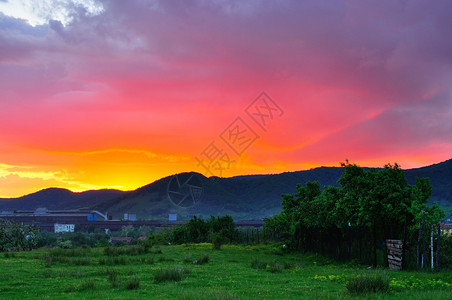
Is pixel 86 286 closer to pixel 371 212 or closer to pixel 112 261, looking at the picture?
pixel 112 261

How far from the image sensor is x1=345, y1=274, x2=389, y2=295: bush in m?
16.3

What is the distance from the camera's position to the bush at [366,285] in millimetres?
16344

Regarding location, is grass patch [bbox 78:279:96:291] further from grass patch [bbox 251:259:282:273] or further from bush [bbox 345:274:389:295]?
grass patch [bbox 251:259:282:273]

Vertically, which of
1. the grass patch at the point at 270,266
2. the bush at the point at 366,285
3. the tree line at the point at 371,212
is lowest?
the grass patch at the point at 270,266

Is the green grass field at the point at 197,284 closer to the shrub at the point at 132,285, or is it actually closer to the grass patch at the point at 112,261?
the shrub at the point at 132,285

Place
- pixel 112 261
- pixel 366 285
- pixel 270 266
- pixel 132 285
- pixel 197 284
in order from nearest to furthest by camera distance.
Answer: pixel 366 285 < pixel 132 285 < pixel 197 284 < pixel 270 266 < pixel 112 261

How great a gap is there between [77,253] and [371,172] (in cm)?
2550

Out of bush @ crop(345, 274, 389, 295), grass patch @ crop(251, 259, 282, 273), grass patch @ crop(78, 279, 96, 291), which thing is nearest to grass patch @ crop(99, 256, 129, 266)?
grass patch @ crop(251, 259, 282, 273)

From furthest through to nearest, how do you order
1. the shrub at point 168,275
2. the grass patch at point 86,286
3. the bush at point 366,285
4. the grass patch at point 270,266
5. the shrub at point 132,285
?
1. the grass patch at point 270,266
2. the shrub at point 168,275
3. the shrub at point 132,285
4. the grass patch at point 86,286
5. the bush at point 366,285

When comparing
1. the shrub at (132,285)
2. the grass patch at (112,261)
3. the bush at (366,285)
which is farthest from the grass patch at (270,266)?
the shrub at (132,285)

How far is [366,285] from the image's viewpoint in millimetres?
16484

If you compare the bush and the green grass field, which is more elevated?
the bush

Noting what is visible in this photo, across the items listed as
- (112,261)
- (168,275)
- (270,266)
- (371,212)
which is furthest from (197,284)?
(371,212)

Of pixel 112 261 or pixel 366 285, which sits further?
pixel 112 261
